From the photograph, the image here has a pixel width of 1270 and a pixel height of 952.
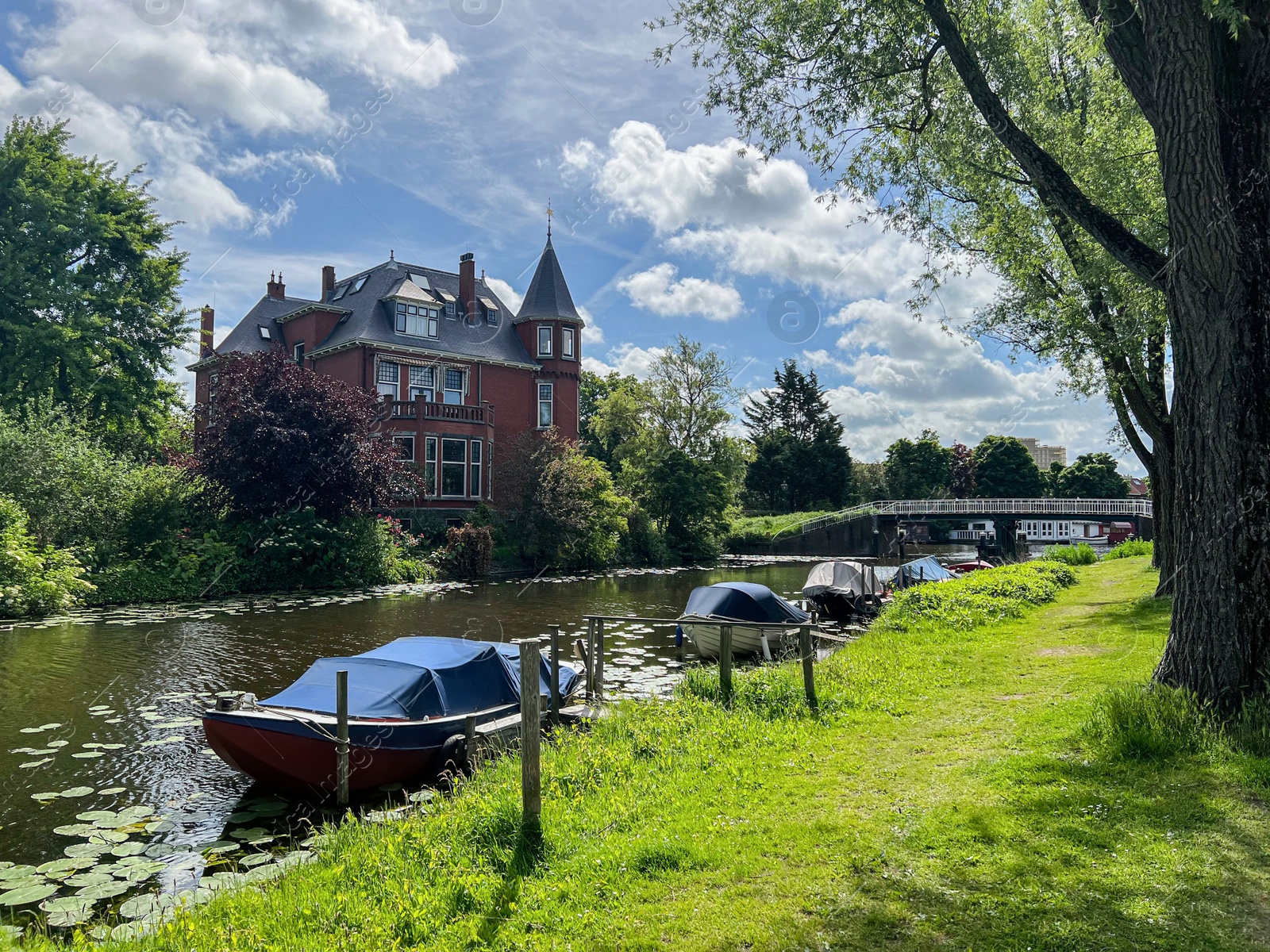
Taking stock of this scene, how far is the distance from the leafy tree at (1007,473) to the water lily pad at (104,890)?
90883 millimetres

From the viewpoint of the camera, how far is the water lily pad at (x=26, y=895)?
6.83 metres

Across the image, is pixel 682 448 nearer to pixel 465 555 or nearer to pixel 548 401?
pixel 548 401

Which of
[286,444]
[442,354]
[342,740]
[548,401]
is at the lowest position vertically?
[342,740]

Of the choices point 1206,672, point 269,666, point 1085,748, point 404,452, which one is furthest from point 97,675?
point 404,452

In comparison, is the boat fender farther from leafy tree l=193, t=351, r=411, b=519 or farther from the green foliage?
leafy tree l=193, t=351, r=411, b=519

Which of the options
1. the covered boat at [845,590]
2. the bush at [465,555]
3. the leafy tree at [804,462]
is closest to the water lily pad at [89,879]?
the covered boat at [845,590]

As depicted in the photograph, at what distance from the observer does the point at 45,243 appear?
105 ft

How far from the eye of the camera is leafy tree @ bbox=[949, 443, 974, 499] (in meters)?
90.7

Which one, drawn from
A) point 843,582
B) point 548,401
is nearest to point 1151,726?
point 843,582

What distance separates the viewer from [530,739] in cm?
636

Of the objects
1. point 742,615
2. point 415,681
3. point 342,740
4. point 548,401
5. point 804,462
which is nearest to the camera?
point 342,740

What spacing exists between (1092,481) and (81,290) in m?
94.3

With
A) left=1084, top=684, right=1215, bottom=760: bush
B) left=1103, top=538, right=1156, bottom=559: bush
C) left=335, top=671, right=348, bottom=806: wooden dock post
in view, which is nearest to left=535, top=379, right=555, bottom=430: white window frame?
left=1103, top=538, right=1156, bottom=559: bush

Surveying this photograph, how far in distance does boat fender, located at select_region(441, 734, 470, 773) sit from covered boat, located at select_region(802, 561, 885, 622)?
1497 cm
